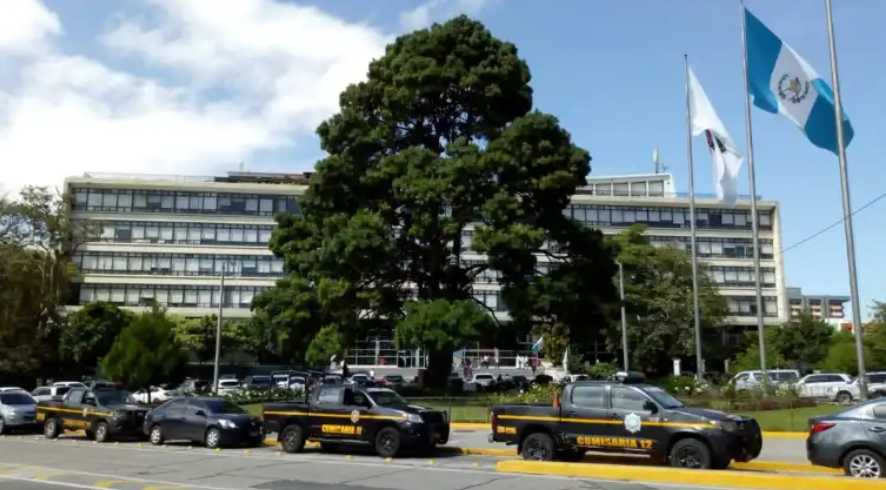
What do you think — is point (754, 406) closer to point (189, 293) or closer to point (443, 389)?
point (443, 389)

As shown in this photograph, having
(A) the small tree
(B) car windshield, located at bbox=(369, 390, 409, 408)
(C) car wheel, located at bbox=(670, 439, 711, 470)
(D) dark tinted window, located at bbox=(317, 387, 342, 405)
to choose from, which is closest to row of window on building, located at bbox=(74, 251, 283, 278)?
(A) the small tree

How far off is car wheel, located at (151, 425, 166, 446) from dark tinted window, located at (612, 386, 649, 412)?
46.1 ft

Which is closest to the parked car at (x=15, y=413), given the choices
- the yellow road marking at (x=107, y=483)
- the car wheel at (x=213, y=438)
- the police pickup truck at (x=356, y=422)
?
the car wheel at (x=213, y=438)

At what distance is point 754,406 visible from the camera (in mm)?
29984

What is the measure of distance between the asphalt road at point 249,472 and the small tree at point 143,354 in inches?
729

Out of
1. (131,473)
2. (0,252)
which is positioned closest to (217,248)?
(0,252)

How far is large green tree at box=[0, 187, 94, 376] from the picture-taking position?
5959 centimetres

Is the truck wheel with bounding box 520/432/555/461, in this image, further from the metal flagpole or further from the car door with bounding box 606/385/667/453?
the metal flagpole

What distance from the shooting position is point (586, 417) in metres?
17.0

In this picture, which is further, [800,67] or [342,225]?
[342,225]

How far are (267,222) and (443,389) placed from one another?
159ft

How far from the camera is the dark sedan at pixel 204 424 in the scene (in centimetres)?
2259

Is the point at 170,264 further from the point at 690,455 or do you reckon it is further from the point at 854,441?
the point at 854,441

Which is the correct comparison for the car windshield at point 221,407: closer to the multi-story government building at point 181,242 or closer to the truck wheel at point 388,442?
the truck wheel at point 388,442
